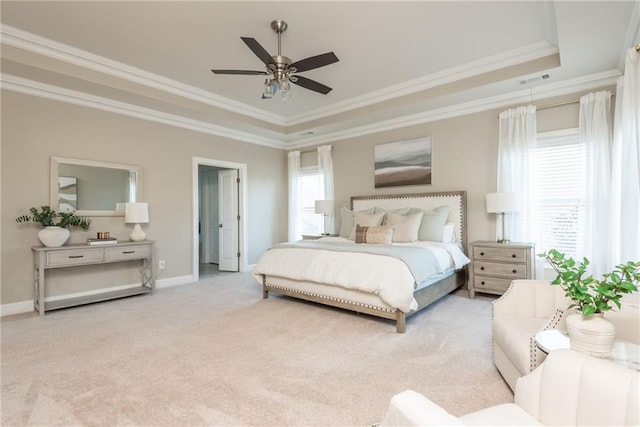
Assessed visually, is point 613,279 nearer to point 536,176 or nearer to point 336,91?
point 536,176

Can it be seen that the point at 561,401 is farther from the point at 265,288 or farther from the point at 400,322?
the point at 265,288

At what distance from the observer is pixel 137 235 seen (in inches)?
175

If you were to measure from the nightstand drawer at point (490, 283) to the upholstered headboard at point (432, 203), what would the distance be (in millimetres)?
632

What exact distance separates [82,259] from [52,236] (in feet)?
1.33

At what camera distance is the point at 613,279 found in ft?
4.66

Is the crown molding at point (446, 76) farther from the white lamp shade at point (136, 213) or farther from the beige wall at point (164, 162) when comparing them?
the white lamp shade at point (136, 213)

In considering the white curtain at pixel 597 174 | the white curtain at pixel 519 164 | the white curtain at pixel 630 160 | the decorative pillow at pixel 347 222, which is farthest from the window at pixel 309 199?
the white curtain at pixel 630 160

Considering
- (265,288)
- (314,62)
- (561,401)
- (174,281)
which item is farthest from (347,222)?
(561,401)

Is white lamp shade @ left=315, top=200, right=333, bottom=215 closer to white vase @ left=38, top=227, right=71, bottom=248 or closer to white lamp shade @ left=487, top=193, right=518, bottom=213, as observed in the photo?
white lamp shade @ left=487, top=193, right=518, bottom=213

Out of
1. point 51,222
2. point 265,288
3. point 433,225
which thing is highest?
point 51,222

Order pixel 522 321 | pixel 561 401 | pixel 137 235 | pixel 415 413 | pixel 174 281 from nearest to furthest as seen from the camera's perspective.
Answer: pixel 415 413 → pixel 561 401 → pixel 522 321 → pixel 137 235 → pixel 174 281

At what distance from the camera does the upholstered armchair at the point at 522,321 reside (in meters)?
1.77

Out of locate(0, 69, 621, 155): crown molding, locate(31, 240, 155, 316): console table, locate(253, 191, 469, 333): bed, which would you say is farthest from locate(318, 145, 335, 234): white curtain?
locate(31, 240, 155, 316): console table

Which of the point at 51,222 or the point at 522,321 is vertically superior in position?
the point at 51,222
